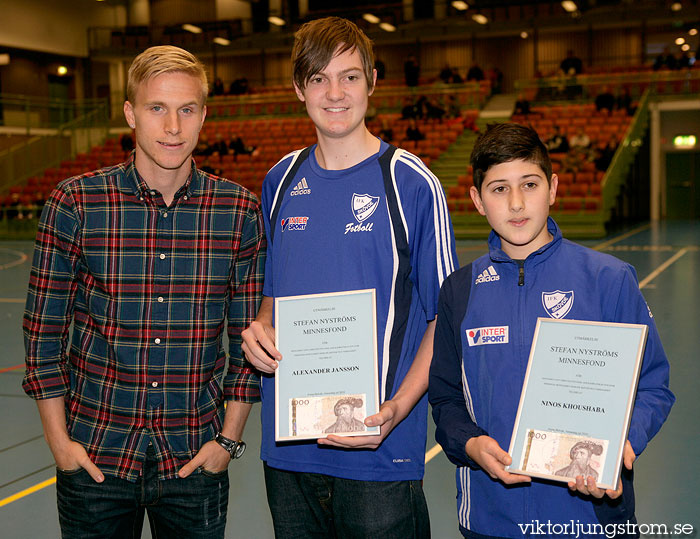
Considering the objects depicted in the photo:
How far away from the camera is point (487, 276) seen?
211 cm

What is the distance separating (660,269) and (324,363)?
1120 centimetres

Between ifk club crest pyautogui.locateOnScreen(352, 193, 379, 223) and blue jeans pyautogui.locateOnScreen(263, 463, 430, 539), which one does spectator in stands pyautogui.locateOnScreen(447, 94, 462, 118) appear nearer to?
ifk club crest pyautogui.locateOnScreen(352, 193, 379, 223)

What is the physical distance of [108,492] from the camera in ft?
6.77

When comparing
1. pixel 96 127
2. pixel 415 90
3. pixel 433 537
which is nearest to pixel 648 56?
pixel 415 90

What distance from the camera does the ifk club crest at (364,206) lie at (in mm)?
2133

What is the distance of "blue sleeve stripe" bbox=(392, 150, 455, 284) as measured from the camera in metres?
2.13

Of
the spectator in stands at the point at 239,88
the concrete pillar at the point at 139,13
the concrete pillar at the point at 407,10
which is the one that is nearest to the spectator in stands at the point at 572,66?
the concrete pillar at the point at 407,10

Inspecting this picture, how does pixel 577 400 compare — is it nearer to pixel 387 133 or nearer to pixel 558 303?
pixel 558 303

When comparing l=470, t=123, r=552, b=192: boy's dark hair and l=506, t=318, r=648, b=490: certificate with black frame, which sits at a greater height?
l=470, t=123, r=552, b=192: boy's dark hair

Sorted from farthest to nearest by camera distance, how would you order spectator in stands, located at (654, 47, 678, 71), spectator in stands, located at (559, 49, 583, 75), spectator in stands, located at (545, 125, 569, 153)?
1. spectator in stands, located at (559, 49, 583, 75)
2. spectator in stands, located at (654, 47, 678, 71)
3. spectator in stands, located at (545, 125, 569, 153)

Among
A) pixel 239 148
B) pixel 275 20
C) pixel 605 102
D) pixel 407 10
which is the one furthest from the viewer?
pixel 275 20

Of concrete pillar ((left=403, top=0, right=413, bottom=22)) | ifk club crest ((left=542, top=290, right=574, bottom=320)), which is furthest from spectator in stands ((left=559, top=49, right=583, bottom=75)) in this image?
ifk club crest ((left=542, top=290, right=574, bottom=320))

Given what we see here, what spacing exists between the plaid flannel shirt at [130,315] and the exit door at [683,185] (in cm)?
2576

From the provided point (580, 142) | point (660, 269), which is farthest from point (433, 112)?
point (660, 269)
